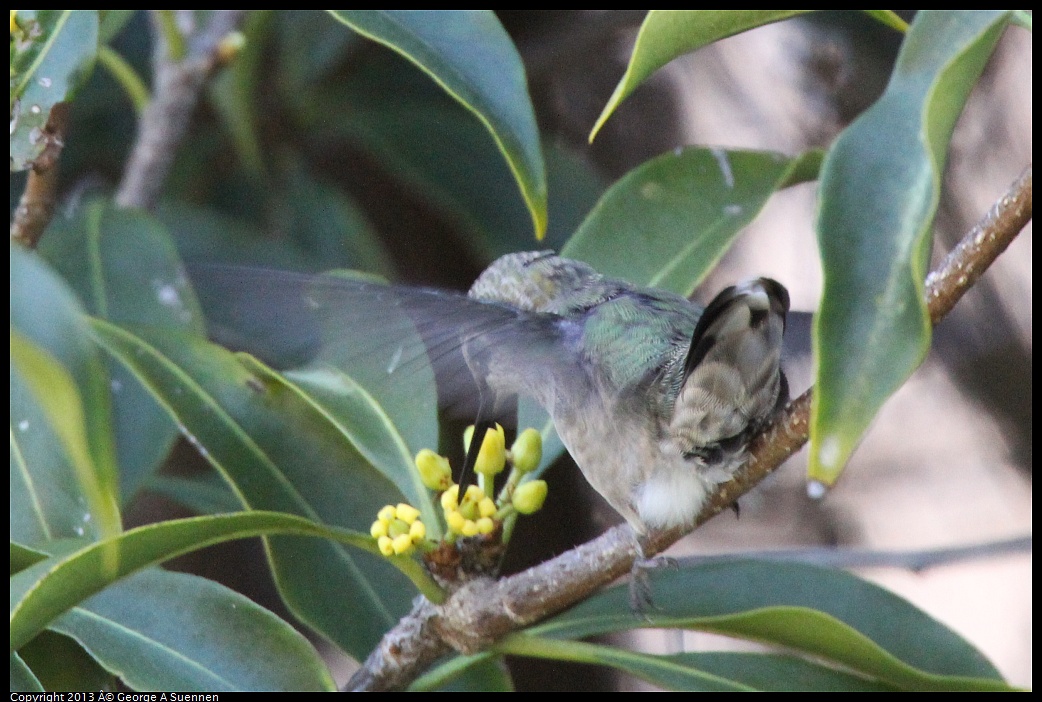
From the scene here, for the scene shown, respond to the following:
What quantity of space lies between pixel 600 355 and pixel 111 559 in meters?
0.69

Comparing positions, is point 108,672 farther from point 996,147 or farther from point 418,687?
point 996,147

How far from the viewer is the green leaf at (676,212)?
164 cm

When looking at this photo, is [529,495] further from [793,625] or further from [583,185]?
[583,185]

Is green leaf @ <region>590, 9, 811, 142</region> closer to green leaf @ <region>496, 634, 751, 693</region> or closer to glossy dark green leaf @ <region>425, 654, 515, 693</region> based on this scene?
green leaf @ <region>496, 634, 751, 693</region>

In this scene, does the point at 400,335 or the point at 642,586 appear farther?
the point at 642,586

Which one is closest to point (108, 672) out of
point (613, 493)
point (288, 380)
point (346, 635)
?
point (346, 635)

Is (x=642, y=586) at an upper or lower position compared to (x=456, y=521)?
lower

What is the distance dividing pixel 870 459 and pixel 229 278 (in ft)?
8.19

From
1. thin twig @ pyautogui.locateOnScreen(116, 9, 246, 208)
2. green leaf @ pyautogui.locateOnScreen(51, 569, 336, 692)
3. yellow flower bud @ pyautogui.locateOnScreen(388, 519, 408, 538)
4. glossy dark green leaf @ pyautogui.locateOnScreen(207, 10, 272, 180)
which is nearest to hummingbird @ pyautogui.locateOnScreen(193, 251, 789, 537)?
yellow flower bud @ pyautogui.locateOnScreen(388, 519, 408, 538)

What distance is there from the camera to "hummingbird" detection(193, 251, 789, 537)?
45.3 inches

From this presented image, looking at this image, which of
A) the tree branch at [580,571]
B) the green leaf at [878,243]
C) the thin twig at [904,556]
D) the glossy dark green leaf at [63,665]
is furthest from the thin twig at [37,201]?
the thin twig at [904,556]

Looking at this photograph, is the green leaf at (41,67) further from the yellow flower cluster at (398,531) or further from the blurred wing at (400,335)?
the yellow flower cluster at (398,531)

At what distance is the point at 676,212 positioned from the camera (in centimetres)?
166

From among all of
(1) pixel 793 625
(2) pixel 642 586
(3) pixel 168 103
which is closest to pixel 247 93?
(3) pixel 168 103
